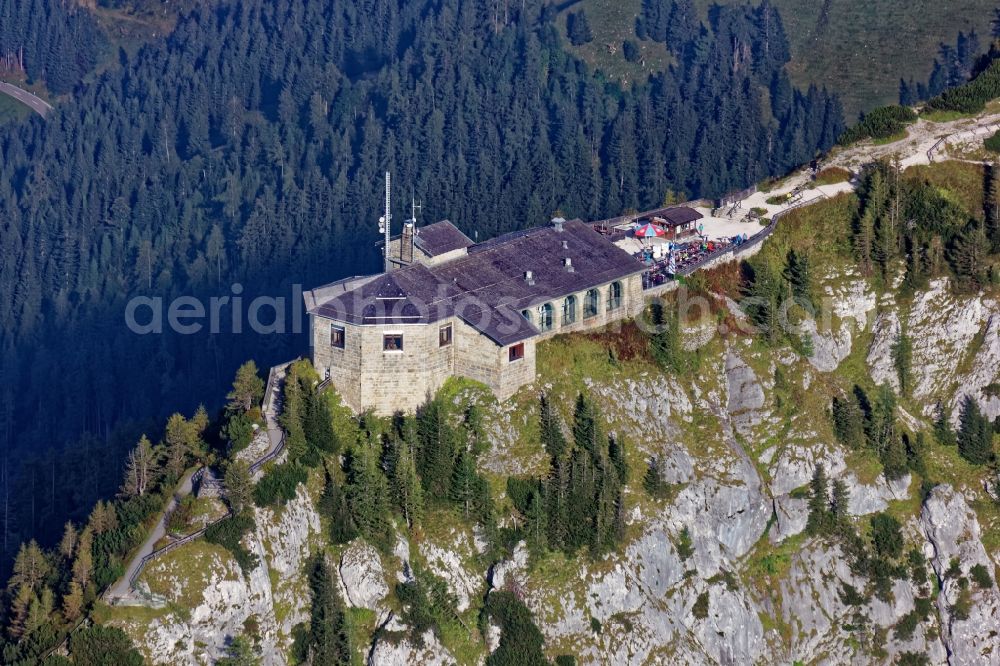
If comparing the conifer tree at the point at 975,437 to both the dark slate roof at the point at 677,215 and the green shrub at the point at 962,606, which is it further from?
the dark slate roof at the point at 677,215

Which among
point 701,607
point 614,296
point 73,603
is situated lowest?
point 701,607

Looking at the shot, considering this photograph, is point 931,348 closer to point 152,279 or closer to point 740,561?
point 740,561

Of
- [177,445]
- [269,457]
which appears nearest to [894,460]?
[269,457]

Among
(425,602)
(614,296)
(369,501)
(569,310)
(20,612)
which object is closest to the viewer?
(20,612)

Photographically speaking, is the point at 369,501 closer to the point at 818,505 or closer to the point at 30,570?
the point at 30,570

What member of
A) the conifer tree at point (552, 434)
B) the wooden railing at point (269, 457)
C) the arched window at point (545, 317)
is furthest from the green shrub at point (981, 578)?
the wooden railing at point (269, 457)

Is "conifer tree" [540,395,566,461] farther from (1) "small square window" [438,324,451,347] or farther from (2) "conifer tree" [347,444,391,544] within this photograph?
(2) "conifer tree" [347,444,391,544]
